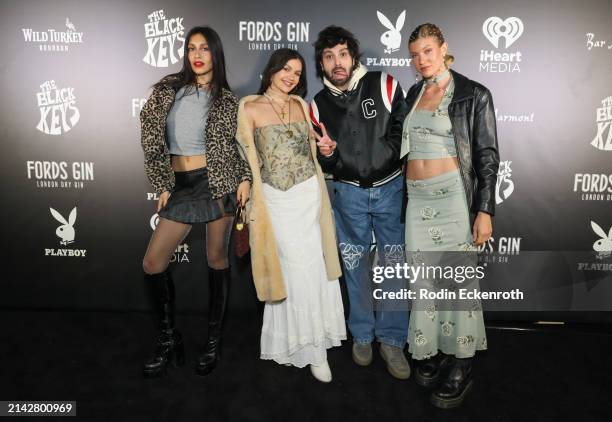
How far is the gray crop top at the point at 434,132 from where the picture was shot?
2414 millimetres

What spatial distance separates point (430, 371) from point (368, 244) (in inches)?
31.7

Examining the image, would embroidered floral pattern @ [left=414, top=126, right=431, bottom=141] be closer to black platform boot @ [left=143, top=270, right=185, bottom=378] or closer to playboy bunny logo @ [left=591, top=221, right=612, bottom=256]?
black platform boot @ [left=143, top=270, right=185, bottom=378]

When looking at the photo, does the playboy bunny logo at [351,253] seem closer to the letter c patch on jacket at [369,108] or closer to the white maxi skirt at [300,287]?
the white maxi skirt at [300,287]

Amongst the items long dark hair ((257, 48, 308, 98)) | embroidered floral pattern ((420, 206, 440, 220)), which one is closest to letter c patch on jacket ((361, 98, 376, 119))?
long dark hair ((257, 48, 308, 98))

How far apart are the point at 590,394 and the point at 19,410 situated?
305 cm

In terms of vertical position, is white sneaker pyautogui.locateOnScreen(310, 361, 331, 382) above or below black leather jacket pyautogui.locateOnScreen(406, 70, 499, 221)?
below

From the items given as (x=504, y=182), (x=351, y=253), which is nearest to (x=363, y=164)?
(x=351, y=253)

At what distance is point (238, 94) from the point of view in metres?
3.39

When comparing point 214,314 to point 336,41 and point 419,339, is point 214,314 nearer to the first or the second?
point 419,339

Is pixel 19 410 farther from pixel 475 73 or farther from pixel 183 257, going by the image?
pixel 475 73

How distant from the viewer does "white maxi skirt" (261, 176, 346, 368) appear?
2605mm

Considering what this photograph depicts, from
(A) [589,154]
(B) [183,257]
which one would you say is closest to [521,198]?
(A) [589,154]

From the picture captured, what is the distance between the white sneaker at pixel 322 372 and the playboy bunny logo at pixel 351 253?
1.95ft

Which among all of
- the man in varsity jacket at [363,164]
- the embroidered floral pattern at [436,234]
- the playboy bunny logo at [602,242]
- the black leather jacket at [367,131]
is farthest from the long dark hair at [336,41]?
the playboy bunny logo at [602,242]
